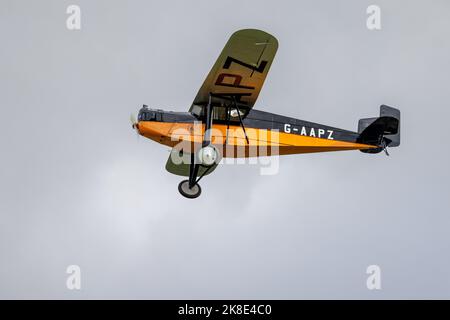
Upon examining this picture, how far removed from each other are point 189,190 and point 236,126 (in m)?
1.94

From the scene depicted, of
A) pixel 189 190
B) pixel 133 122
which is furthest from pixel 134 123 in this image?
pixel 189 190

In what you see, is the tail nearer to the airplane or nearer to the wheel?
the airplane

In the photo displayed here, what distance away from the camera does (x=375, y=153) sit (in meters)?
21.7

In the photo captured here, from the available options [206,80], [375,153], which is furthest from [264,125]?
[375,153]

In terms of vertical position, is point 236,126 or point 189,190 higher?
point 236,126

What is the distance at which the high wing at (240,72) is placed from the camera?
17703 millimetres

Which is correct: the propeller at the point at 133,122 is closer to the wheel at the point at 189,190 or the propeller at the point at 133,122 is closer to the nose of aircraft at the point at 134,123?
the nose of aircraft at the point at 134,123

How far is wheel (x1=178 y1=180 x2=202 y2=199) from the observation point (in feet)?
66.0

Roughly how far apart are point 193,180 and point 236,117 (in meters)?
1.86

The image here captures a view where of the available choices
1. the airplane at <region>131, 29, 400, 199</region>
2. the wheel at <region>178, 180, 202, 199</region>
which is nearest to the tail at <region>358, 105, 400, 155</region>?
the airplane at <region>131, 29, 400, 199</region>

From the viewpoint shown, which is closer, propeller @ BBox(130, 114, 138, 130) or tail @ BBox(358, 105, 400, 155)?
propeller @ BBox(130, 114, 138, 130)

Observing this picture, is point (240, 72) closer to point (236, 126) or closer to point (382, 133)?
point (236, 126)

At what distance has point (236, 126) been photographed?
2000 centimetres

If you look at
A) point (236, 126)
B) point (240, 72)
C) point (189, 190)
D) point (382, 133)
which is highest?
point (240, 72)
